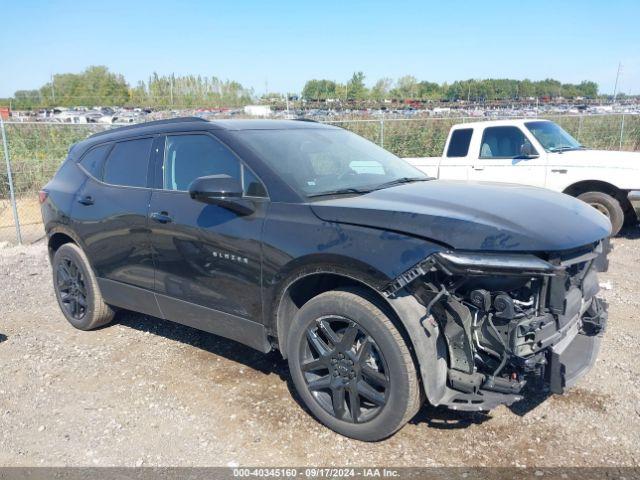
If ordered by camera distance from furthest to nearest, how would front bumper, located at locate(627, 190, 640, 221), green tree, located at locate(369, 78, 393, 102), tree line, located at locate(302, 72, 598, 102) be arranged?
green tree, located at locate(369, 78, 393, 102)
tree line, located at locate(302, 72, 598, 102)
front bumper, located at locate(627, 190, 640, 221)

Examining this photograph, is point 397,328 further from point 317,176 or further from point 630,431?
point 630,431

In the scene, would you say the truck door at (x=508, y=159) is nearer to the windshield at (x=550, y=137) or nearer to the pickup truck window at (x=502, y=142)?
the pickup truck window at (x=502, y=142)

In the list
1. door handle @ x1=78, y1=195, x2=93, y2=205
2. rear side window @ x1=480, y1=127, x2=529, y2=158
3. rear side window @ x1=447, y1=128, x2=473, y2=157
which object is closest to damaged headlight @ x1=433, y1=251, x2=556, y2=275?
door handle @ x1=78, y1=195, x2=93, y2=205

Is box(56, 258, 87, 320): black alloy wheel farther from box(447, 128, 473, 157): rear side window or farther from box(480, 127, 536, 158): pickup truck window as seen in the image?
box(480, 127, 536, 158): pickup truck window

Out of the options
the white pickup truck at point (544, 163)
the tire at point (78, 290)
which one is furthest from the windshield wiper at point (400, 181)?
the white pickup truck at point (544, 163)

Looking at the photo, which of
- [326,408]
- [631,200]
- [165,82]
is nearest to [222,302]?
[326,408]

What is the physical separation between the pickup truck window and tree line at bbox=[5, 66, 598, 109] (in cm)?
3203

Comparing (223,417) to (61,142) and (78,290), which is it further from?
(61,142)

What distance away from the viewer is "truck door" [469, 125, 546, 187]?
841 cm

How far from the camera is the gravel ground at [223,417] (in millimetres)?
3076

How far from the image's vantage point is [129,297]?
4484mm

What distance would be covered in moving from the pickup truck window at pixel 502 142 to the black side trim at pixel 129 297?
6.44 m

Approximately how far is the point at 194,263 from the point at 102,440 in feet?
4.19

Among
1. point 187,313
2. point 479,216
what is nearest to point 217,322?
→ point 187,313
